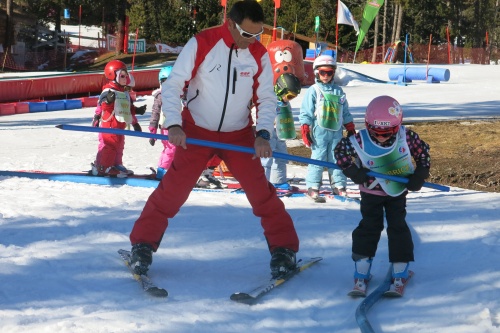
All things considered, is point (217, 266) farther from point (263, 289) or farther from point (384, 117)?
point (384, 117)

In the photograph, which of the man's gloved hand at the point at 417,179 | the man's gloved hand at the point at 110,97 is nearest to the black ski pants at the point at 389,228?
the man's gloved hand at the point at 417,179

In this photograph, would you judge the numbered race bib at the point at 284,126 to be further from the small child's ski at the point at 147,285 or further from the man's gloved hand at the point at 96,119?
the small child's ski at the point at 147,285

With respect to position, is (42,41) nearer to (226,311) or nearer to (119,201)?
(119,201)

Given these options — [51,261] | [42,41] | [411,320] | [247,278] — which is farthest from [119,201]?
[42,41]

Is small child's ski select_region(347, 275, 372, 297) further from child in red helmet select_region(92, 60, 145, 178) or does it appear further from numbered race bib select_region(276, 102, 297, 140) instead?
child in red helmet select_region(92, 60, 145, 178)

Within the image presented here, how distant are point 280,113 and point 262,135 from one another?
3414 mm

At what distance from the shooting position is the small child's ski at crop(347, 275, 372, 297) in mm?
4680

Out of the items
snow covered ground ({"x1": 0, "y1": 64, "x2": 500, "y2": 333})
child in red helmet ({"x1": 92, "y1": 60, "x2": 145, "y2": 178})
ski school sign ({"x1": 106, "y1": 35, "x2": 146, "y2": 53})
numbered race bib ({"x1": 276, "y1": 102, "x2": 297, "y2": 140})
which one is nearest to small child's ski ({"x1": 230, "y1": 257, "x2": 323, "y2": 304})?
snow covered ground ({"x1": 0, "y1": 64, "x2": 500, "y2": 333})

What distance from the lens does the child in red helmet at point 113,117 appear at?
9516 mm

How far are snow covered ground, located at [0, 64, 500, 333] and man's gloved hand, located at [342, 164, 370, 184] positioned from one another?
0.73 metres

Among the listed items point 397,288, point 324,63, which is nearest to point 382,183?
point 397,288

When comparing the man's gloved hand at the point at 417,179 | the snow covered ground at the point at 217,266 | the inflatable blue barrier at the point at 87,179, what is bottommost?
the snow covered ground at the point at 217,266

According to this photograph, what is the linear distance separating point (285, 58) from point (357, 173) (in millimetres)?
5078

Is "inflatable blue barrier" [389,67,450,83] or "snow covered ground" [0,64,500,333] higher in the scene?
"inflatable blue barrier" [389,67,450,83]
